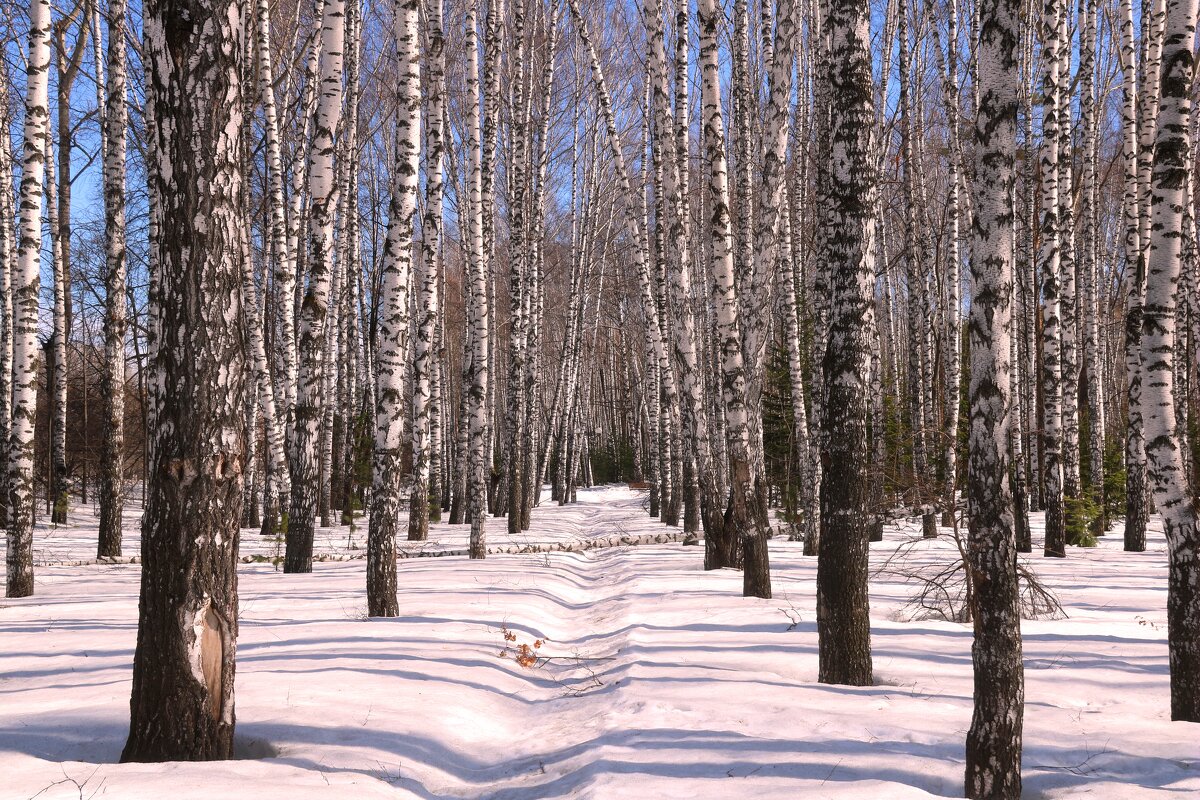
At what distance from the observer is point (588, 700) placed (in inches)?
211

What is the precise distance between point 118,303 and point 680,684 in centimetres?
993

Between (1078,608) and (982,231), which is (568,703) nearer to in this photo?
(982,231)

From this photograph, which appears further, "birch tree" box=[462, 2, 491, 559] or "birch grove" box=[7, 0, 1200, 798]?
"birch tree" box=[462, 2, 491, 559]

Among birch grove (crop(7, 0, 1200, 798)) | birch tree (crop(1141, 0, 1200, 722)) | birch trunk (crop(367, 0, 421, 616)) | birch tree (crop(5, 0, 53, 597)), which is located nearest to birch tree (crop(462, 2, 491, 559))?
birch grove (crop(7, 0, 1200, 798))

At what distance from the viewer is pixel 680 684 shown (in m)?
5.41

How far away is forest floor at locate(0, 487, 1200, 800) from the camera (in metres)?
3.75

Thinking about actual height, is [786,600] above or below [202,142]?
below

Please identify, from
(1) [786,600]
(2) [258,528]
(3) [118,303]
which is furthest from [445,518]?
(1) [786,600]

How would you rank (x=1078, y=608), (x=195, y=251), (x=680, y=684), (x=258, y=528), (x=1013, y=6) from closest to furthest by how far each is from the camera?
(x=1013, y=6)
(x=195, y=251)
(x=680, y=684)
(x=1078, y=608)
(x=258, y=528)

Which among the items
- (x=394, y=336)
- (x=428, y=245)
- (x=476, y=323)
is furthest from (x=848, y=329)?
(x=476, y=323)

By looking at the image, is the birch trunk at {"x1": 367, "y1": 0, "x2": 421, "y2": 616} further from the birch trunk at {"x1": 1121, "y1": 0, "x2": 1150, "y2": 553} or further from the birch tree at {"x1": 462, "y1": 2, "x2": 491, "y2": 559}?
the birch trunk at {"x1": 1121, "y1": 0, "x2": 1150, "y2": 553}

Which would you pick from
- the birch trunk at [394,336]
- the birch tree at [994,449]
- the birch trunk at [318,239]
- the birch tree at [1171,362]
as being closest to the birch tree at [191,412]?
the birch tree at [994,449]

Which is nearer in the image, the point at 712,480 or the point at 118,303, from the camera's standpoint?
the point at 712,480

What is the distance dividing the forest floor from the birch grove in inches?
16.2
